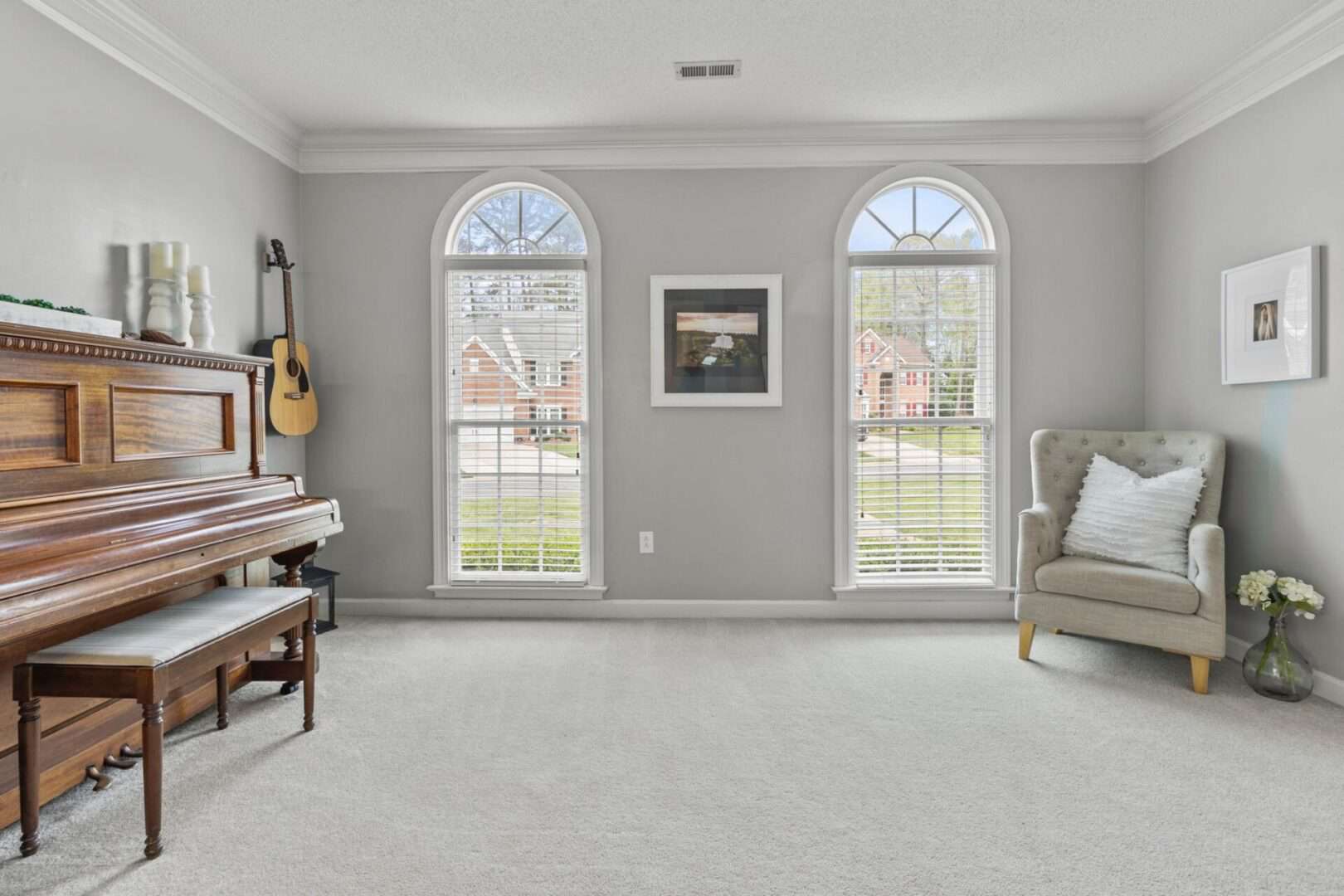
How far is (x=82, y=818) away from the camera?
1.93 meters

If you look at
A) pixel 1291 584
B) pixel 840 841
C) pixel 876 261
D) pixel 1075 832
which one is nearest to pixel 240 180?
pixel 876 261

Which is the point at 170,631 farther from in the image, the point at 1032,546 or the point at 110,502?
the point at 1032,546

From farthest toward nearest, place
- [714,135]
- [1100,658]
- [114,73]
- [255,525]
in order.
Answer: [714,135] → [1100,658] → [114,73] → [255,525]

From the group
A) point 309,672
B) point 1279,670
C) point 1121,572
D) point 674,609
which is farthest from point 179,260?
point 1279,670

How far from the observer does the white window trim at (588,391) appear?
3773 millimetres

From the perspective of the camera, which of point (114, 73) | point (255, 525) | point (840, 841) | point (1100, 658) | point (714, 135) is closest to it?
point (840, 841)

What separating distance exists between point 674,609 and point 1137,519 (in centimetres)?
222

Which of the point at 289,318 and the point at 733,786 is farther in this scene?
the point at 289,318

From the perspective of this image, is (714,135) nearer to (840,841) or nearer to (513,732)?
(513,732)

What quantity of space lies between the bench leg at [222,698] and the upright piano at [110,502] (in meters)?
0.09

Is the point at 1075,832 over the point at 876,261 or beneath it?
beneath

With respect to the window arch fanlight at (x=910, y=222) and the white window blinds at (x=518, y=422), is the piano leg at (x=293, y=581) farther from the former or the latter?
the window arch fanlight at (x=910, y=222)

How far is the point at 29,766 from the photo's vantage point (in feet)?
5.73

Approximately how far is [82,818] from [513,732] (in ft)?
3.90
